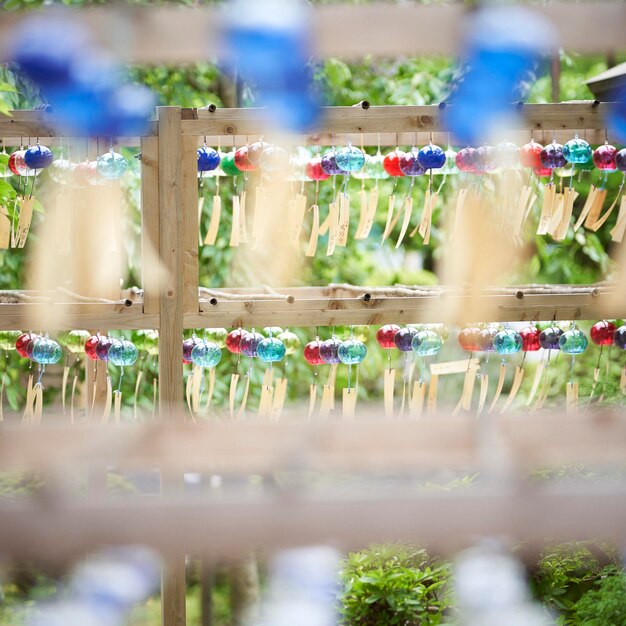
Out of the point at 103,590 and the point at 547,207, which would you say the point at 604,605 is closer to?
the point at 547,207

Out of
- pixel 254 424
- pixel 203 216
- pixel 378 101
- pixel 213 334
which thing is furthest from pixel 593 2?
pixel 378 101

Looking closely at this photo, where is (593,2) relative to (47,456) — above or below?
above

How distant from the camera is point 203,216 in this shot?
12.6 ft

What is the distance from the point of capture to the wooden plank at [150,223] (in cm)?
212

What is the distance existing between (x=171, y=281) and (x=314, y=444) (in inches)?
58.1

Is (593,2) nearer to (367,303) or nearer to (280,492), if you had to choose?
(280,492)

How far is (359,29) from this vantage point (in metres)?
0.87

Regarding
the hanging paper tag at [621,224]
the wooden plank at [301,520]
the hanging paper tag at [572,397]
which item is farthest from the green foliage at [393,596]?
the wooden plank at [301,520]

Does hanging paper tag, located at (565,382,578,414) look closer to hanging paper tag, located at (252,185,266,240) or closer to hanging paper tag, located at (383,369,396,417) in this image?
hanging paper tag, located at (383,369,396,417)

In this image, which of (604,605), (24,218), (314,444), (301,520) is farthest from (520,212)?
(301,520)

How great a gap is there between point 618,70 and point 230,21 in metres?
1.80

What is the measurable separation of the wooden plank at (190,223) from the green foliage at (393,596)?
85cm

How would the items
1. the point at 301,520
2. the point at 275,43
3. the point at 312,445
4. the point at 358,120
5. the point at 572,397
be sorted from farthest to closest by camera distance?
the point at 572,397 → the point at 358,120 → the point at 275,43 → the point at 312,445 → the point at 301,520

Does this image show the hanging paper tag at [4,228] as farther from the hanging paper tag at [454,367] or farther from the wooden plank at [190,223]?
the hanging paper tag at [454,367]
